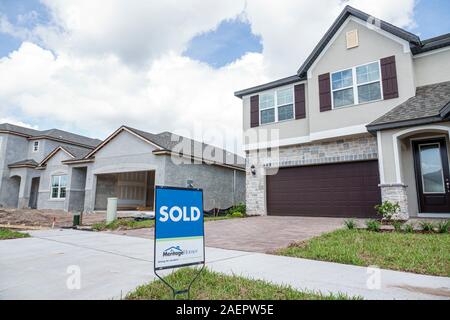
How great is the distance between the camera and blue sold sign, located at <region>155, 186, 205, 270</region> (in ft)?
9.51

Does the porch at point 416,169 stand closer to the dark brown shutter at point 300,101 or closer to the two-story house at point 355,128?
the two-story house at point 355,128

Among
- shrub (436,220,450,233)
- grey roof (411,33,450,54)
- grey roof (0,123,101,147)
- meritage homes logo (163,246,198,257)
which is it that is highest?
grey roof (0,123,101,147)

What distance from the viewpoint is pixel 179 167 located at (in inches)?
663

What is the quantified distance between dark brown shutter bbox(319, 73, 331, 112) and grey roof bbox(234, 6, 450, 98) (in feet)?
3.28

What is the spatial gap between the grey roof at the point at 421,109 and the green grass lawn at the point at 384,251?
4214 mm

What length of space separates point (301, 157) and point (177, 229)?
10870 mm

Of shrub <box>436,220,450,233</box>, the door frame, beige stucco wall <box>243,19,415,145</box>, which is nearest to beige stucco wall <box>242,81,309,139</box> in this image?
beige stucco wall <box>243,19,415,145</box>

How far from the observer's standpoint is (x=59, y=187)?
73.0ft

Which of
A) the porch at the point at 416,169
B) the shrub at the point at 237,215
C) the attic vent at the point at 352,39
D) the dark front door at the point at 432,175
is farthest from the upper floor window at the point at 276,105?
the dark front door at the point at 432,175

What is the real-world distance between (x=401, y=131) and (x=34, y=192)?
1198 inches

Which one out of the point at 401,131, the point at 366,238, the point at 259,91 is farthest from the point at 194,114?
the point at 366,238

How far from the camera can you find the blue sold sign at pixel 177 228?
114 inches

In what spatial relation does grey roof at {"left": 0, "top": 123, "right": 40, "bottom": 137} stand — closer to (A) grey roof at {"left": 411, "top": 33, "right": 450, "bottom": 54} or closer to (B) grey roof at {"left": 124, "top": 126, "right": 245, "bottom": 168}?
(B) grey roof at {"left": 124, "top": 126, "right": 245, "bottom": 168}

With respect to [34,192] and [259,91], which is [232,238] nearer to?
[259,91]
